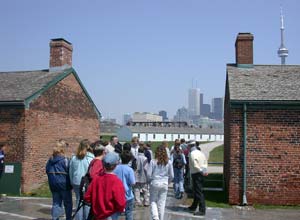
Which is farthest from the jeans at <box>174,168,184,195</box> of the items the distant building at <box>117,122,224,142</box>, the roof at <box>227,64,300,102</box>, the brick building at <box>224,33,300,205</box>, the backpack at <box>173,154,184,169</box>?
the distant building at <box>117,122,224,142</box>

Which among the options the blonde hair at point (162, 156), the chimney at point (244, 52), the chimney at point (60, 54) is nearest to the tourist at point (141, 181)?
the blonde hair at point (162, 156)

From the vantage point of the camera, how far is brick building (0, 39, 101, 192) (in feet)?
43.2

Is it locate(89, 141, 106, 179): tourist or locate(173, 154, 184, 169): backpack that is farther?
locate(173, 154, 184, 169): backpack

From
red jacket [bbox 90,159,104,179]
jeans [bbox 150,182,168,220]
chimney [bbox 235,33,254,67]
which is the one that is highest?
chimney [bbox 235,33,254,67]

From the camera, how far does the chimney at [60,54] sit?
16.4 m

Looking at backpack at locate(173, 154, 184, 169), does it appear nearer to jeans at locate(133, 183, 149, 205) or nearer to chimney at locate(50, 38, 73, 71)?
jeans at locate(133, 183, 149, 205)

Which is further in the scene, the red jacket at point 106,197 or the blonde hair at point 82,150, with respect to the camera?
the blonde hair at point 82,150

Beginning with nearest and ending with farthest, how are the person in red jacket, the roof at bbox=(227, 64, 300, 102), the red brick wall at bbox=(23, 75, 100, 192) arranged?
the person in red jacket < the roof at bbox=(227, 64, 300, 102) < the red brick wall at bbox=(23, 75, 100, 192)

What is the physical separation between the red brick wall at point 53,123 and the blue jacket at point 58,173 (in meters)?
6.04

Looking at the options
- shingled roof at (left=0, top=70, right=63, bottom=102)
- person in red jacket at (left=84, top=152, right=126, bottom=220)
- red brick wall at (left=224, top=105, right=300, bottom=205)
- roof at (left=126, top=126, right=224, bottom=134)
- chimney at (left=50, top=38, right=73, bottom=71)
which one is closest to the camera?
person in red jacket at (left=84, top=152, right=126, bottom=220)

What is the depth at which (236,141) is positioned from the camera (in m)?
11.4

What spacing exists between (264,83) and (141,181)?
561 centimetres

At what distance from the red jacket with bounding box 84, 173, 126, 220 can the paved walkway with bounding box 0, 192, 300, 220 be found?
4.60 meters

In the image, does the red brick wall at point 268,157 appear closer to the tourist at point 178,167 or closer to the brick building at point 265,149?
the brick building at point 265,149
